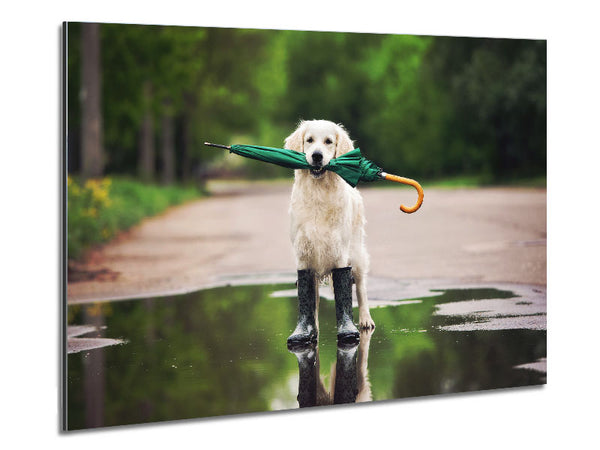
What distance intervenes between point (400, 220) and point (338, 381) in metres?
1.73

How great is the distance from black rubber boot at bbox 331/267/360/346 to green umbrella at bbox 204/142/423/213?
527mm

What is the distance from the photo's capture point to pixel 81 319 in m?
5.36

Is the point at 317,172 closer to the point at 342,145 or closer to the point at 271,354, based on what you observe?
the point at 342,145

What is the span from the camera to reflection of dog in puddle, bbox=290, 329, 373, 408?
4.98 m

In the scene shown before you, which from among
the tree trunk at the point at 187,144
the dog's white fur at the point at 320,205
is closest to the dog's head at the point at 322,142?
the dog's white fur at the point at 320,205

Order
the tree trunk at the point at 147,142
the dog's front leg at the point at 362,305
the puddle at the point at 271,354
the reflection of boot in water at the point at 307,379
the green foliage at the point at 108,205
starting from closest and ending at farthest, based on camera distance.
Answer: the puddle at the point at 271,354 → the reflection of boot in water at the point at 307,379 → the dog's front leg at the point at 362,305 → the green foliage at the point at 108,205 → the tree trunk at the point at 147,142

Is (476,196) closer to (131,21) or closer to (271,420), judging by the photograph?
(271,420)

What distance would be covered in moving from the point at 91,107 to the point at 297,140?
4.64 feet

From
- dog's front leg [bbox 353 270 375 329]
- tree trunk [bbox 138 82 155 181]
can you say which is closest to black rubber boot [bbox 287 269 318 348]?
dog's front leg [bbox 353 270 375 329]

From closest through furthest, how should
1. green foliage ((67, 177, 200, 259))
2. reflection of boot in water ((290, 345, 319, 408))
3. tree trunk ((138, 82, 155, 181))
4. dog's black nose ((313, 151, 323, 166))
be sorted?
dog's black nose ((313, 151, 323, 166)) < reflection of boot in water ((290, 345, 319, 408)) < green foliage ((67, 177, 200, 259)) < tree trunk ((138, 82, 155, 181))

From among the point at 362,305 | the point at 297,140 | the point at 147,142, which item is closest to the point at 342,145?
the point at 297,140

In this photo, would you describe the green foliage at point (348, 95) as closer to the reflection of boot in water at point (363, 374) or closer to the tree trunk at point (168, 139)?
the tree trunk at point (168, 139)

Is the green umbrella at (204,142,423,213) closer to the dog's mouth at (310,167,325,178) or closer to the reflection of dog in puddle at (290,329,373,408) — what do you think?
the dog's mouth at (310,167,325,178)

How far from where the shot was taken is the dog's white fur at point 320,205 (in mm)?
4840
